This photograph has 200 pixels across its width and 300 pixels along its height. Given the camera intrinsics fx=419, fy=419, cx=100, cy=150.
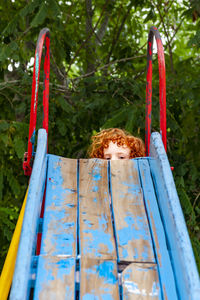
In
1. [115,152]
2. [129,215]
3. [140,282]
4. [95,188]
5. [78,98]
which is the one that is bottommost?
[140,282]

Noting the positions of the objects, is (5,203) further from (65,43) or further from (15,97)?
(65,43)

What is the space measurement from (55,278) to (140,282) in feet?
1.07

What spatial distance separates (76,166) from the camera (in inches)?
91.4

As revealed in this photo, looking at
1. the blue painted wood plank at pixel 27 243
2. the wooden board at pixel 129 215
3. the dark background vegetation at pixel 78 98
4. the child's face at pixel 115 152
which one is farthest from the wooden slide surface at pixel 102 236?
the dark background vegetation at pixel 78 98

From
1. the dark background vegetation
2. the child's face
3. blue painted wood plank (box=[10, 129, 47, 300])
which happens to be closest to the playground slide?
blue painted wood plank (box=[10, 129, 47, 300])

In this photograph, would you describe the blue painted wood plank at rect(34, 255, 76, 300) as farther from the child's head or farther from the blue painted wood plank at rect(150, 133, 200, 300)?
the child's head

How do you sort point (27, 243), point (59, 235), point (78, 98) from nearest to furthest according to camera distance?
point (27, 243), point (59, 235), point (78, 98)

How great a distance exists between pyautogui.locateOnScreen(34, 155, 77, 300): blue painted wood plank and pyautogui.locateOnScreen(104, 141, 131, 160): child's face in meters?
0.64

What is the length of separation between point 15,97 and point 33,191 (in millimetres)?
2591

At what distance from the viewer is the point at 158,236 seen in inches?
72.7

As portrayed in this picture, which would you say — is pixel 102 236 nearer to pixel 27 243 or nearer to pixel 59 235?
pixel 59 235

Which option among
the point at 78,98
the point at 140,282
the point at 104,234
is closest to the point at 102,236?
the point at 104,234

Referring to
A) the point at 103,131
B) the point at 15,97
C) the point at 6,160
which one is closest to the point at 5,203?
the point at 6,160

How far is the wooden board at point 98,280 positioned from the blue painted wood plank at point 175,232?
245mm
